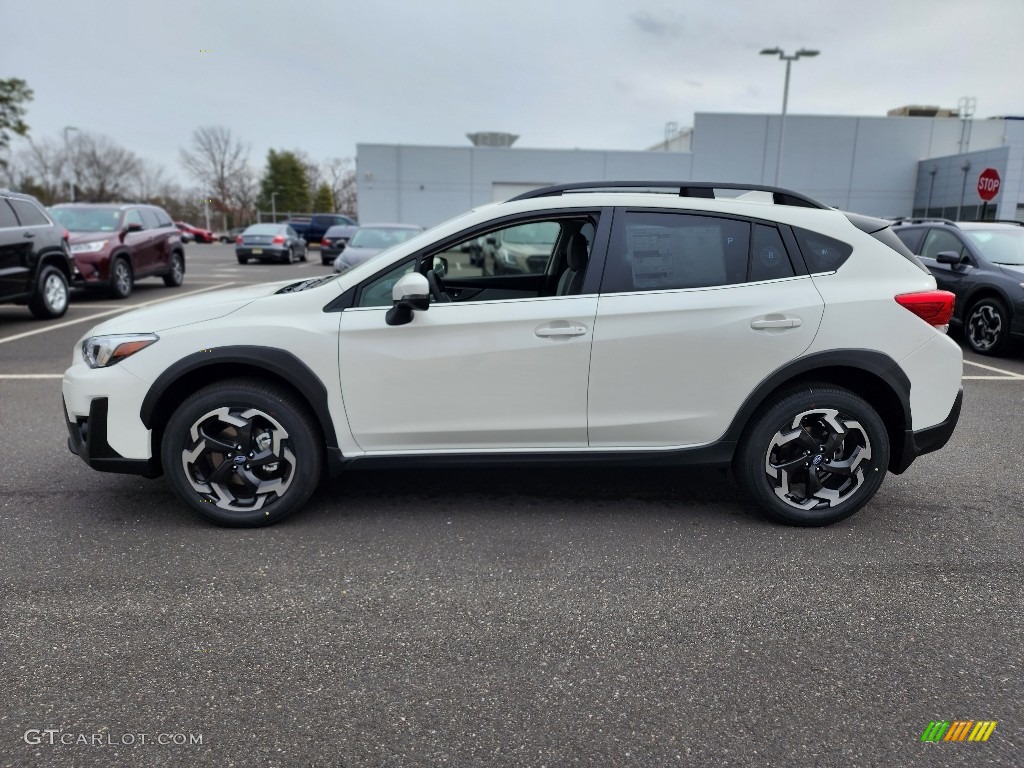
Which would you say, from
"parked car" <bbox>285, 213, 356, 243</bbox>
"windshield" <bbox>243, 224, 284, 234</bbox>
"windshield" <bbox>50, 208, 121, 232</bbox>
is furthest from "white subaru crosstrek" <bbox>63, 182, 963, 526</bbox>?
"parked car" <bbox>285, 213, 356, 243</bbox>

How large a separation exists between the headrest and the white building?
1439 inches

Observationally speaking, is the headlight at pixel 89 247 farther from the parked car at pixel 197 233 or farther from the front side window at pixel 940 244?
the parked car at pixel 197 233

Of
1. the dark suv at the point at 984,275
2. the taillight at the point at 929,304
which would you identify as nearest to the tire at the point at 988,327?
the dark suv at the point at 984,275

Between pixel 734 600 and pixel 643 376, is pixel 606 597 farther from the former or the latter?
pixel 643 376

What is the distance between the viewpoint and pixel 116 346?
3.67 metres

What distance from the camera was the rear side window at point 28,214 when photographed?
34.2ft

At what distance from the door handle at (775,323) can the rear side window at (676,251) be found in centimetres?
23

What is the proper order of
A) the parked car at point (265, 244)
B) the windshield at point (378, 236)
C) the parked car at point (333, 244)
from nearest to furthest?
the windshield at point (378, 236)
the parked car at point (265, 244)
the parked car at point (333, 244)

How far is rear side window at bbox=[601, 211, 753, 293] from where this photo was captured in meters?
3.75

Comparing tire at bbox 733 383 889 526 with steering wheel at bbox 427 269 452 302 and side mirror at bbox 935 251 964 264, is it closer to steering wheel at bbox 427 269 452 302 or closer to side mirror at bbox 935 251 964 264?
steering wheel at bbox 427 269 452 302

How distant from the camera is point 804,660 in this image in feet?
8.89

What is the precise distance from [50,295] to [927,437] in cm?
1141

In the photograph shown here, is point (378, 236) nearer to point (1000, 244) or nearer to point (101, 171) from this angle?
point (1000, 244)

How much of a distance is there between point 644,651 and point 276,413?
2.03m
